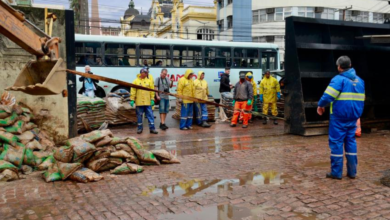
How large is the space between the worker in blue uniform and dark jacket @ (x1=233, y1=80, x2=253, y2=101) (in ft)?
19.2

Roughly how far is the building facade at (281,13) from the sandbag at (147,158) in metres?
35.2

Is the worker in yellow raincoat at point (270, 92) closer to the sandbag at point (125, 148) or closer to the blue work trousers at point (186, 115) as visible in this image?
the blue work trousers at point (186, 115)

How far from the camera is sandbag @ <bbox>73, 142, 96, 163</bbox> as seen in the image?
18.7 ft

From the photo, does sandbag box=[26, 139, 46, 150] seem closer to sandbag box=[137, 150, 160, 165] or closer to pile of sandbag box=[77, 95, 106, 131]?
sandbag box=[137, 150, 160, 165]

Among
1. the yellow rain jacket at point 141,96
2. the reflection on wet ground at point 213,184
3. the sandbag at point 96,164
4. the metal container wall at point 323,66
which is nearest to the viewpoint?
the reflection on wet ground at point 213,184

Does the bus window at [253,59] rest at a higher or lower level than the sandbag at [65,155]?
higher

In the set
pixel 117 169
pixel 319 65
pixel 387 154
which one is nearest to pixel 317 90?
pixel 319 65

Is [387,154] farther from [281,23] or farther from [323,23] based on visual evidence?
[281,23]

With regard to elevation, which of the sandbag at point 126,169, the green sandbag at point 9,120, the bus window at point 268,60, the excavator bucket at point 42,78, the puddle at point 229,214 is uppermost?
the bus window at point 268,60

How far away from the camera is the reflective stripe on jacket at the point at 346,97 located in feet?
17.9

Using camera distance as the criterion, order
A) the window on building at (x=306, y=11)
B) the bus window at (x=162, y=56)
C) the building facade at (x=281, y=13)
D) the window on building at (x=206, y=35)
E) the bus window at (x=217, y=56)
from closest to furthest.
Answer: the bus window at (x=162, y=56), the bus window at (x=217, y=56), the window on building at (x=306, y=11), the building facade at (x=281, y=13), the window on building at (x=206, y=35)

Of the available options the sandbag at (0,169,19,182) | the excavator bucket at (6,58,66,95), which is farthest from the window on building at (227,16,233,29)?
the excavator bucket at (6,58,66,95)

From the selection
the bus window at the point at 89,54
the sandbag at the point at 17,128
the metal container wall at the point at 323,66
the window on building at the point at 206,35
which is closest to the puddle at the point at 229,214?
the sandbag at the point at 17,128

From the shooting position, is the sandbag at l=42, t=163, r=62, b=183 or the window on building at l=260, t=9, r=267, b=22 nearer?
the sandbag at l=42, t=163, r=62, b=183
